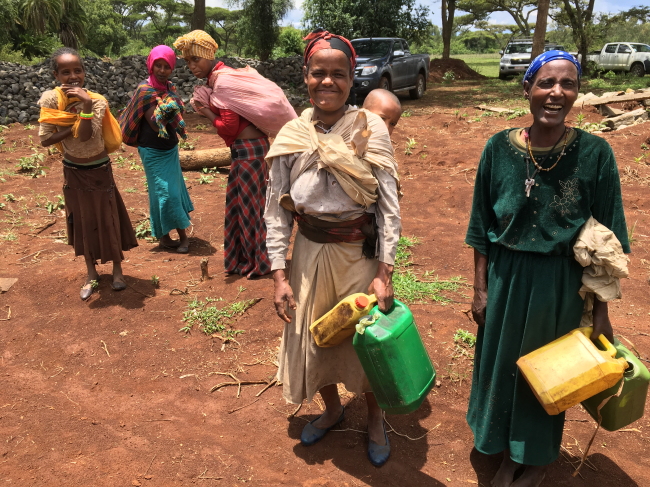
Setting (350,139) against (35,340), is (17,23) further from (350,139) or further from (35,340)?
(350,139)

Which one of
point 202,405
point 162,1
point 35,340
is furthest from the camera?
point 162,1

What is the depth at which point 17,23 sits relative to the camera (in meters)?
16.6

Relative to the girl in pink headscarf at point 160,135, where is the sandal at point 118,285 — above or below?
below

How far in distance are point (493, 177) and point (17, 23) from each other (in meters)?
18.5

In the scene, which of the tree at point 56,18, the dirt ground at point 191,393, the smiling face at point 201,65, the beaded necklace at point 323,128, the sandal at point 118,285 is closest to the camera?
the beaded necklace at point 323,128

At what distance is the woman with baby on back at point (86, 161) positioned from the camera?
148 inches

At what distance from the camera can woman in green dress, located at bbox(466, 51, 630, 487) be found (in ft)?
6.88

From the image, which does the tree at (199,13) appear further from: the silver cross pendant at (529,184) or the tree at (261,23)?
the silver cross pendant at (529,184)

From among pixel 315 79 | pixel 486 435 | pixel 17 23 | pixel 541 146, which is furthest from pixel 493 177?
pixel 17 23

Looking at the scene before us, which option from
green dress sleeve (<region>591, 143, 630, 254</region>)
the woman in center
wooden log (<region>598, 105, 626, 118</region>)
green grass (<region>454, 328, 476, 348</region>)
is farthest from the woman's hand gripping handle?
wooden log (<region>598, 105, 626, 118</region>)

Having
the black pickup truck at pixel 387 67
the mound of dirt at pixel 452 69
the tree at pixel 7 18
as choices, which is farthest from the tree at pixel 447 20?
the tree at pixel 7 18

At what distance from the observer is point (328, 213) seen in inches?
92.2

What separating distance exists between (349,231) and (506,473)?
4.18 feet

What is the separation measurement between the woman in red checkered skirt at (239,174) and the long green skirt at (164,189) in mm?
752
